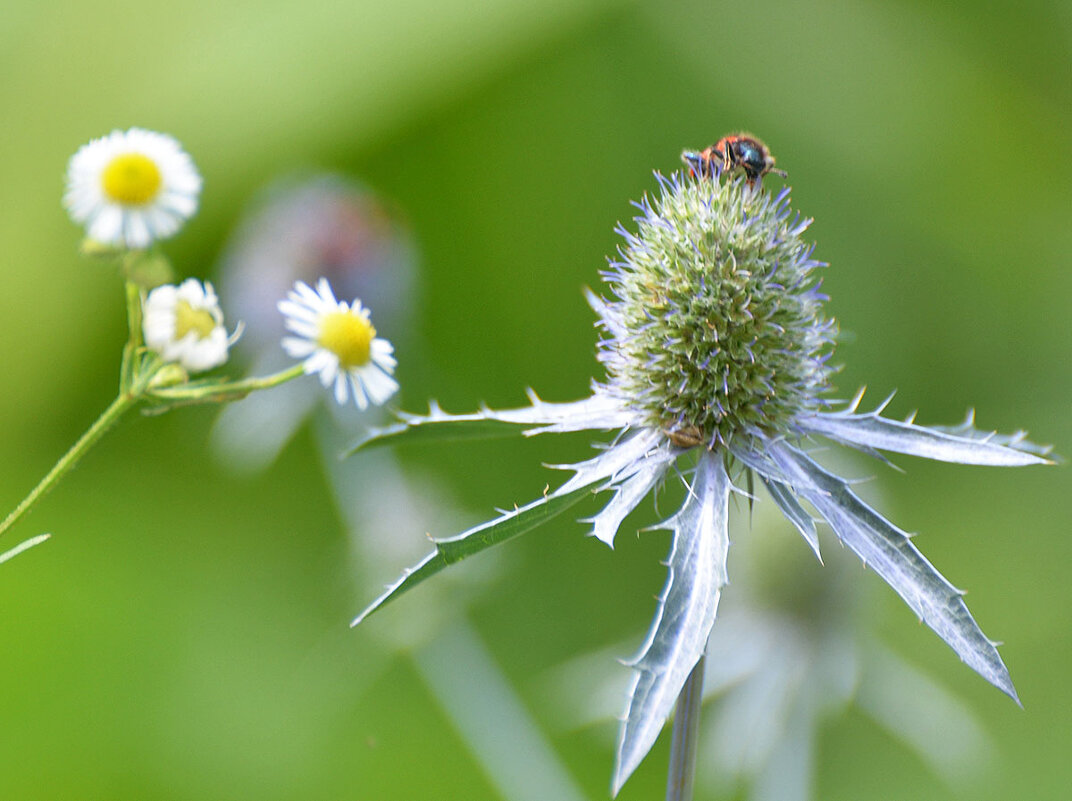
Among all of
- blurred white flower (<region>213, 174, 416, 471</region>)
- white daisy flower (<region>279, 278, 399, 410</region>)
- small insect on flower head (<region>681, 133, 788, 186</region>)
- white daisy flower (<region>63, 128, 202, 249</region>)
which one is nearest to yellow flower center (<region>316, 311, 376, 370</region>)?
white daisy flower (<region>279, 278, 399, 410</region>)

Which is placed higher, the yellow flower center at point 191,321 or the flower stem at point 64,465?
the yellow flower center at point 191,321

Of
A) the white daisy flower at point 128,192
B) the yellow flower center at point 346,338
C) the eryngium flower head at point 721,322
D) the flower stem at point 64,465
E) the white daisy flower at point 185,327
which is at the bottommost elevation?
the eryngium flower head at point 721,322

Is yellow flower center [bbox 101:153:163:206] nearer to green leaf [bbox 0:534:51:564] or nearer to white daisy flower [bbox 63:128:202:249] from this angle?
white daisy flower [bbox 63:128:202:249]

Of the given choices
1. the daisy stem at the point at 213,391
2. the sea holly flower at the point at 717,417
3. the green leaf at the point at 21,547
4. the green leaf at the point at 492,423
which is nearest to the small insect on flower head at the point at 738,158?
the sea holly flower at the point at 717,417

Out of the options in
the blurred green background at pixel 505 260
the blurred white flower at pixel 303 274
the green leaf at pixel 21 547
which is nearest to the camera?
A: the green leaf at pixel 21 547

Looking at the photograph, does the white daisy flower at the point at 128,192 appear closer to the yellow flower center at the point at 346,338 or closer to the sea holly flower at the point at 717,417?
the yellow flower center at the point at 346,338

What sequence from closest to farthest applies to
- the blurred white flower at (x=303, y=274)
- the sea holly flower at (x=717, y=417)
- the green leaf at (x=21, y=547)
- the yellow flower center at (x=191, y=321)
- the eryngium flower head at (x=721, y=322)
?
the green leaf at (x=21, y=547) → the yellow flower center at (x=191, y=321) → the sea holly flower at (x=717, y=417) → the eryngium flower head at (x=721, y=322) → the blurred white flower at (x=303, y=274)

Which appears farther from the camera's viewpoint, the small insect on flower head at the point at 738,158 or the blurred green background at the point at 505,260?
the blurred green background at the point at 505,260
